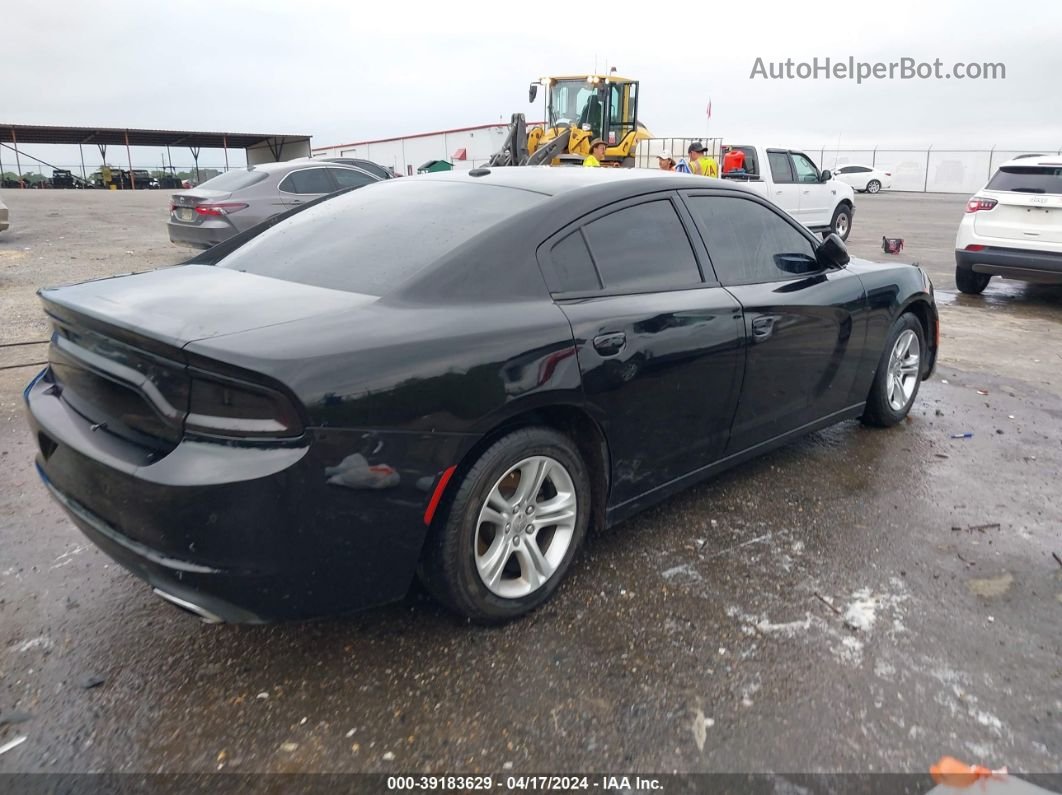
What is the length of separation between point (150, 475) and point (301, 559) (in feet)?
1.55

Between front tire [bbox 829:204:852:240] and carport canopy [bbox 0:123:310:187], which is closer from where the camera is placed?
front tire [bbox 829:204:852:240]

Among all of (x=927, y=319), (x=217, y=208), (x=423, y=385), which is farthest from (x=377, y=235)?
(x=217, y=208)

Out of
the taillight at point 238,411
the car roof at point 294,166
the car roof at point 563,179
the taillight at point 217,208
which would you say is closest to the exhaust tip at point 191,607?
the taillight at point 238,411

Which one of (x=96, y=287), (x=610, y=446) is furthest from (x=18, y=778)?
(x=610, y=446)

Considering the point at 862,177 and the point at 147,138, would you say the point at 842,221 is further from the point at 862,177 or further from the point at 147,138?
the point at 147,138

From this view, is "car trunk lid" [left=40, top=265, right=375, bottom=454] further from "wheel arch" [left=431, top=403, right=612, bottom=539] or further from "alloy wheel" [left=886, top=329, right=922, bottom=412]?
"alloy wheel" [left=886, top=329, right=922, bottom=412]

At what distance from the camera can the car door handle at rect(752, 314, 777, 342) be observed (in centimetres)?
347

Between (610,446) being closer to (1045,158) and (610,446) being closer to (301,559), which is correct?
(301,559)

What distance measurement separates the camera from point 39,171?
36.5 metres

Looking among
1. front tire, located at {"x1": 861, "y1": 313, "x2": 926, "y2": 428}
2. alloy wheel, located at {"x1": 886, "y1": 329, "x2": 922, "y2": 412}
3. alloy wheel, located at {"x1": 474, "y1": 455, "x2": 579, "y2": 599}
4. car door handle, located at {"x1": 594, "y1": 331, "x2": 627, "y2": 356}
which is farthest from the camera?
alloy wheel, located at {"x1": 886, "y1": 329, "x2": 922, "y2": 412}

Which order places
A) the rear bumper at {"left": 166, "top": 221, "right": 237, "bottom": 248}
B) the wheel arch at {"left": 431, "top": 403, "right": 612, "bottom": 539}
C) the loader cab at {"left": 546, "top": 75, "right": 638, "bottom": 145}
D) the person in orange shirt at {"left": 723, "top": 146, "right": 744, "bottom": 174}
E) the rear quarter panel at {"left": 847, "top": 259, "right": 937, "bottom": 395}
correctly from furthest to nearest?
1. the loader cab at {"left": 546, "top": 75, "right": 638, "bottom": 145}
2. the person in orange shirt at {"left": 723, "top": 146, "right": 744, "bottom": 174}
3. the rear bumper at {"left": 166, "top": 221, "right": 237, "bottom": 248}
4. the rear quarter panel at {"left": 847, "top": 259, "right": 937, "bottom": 395}
5. the wheel arch at {"left": 431, "top": 403, "right": 612, "bottom": 539}

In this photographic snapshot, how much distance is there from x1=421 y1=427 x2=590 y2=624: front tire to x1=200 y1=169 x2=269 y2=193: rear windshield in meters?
9.13

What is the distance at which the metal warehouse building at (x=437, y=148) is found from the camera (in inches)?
1219

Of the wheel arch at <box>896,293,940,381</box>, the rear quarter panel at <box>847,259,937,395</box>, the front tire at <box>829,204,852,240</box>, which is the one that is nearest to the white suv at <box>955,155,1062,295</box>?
the wheel arch at <box>896,293,940,381</box>
